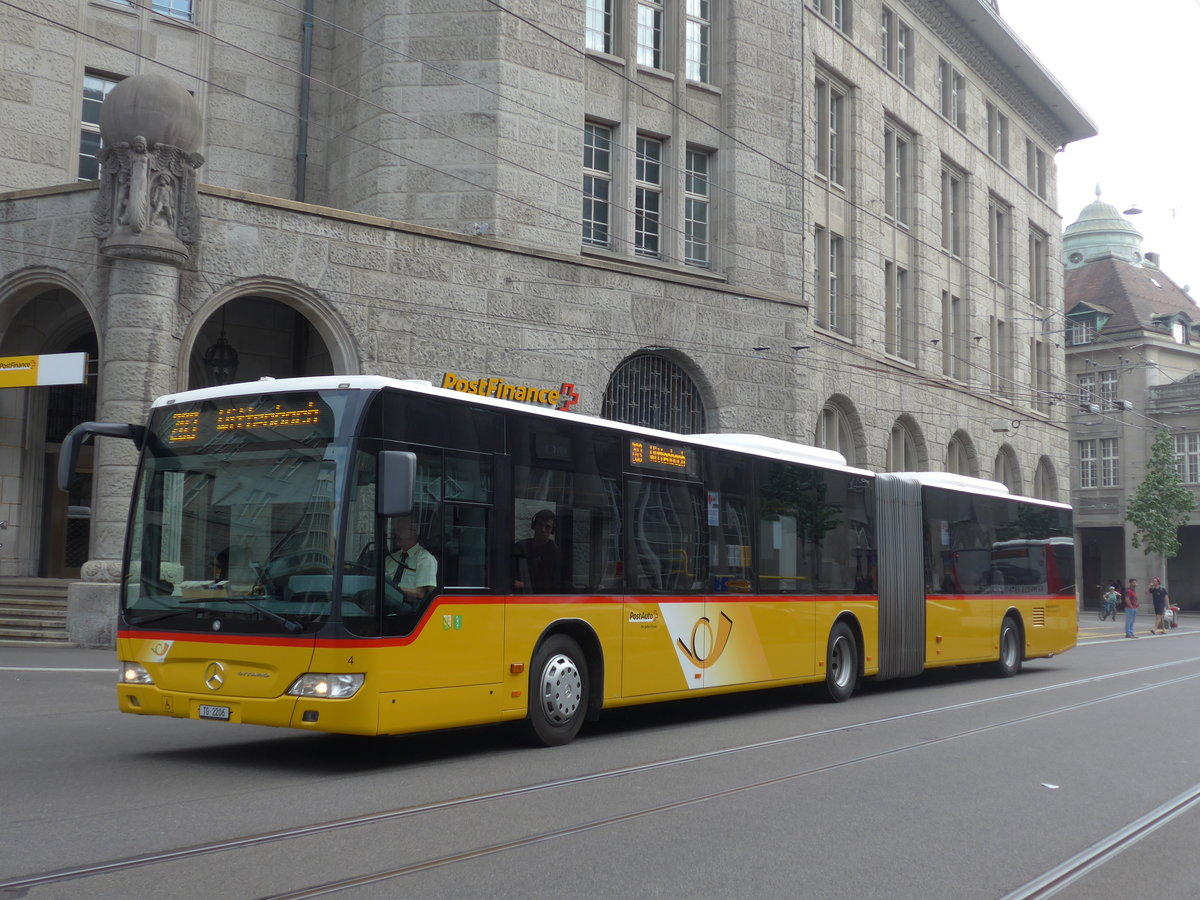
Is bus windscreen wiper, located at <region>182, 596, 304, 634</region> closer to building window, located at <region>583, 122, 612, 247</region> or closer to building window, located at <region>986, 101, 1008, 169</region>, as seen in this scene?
building window, located at <region>583, 122, 612, 247</region>

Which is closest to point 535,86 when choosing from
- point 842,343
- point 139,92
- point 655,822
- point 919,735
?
point 139,92

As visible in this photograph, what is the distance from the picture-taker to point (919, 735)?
11734mm

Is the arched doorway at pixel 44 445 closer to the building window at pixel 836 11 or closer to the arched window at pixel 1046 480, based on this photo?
the building window at pixel 836 11

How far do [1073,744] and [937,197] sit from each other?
1220 inches

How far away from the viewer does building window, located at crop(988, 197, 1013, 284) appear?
4475 centimetres

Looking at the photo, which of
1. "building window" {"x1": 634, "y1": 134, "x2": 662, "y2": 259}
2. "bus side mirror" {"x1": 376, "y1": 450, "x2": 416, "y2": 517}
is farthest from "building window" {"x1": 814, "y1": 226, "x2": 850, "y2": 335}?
"bus side mirror" {"x1": 376, "y1": 450, "x2": 416, "y2": 517}

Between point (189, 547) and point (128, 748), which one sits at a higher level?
point (189, 547)

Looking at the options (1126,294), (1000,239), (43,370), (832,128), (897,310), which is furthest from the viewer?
(1126,294)

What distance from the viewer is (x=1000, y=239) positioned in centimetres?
4597

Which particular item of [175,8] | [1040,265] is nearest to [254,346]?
[175,8]

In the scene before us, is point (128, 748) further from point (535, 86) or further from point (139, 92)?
point (535, 86)

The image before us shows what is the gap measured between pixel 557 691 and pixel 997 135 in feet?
128

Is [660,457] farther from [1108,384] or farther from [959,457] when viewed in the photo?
[1108,384]

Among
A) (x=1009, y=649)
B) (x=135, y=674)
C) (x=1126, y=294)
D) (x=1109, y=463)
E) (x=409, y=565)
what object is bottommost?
(x=1009, y=649)
